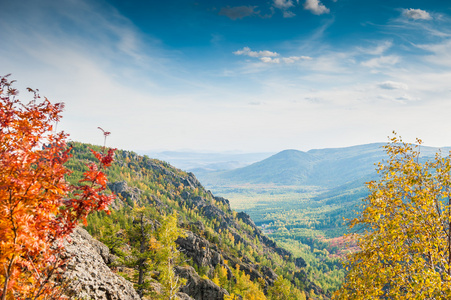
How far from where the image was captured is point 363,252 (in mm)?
11586

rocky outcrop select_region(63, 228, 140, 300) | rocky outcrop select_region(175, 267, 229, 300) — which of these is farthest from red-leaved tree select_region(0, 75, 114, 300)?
rocky outcrop select_region(175, 267, 229, 300)

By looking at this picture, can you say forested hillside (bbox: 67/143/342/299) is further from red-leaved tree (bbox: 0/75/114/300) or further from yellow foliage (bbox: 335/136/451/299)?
red-leaved tree (bbox: 0/75/114/300)

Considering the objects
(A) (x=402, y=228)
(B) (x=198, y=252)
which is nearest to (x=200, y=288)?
(B) (x=198, y=252)

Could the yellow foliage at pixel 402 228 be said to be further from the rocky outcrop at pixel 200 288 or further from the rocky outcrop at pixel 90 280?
the rocky outcrop at pixel 200 288

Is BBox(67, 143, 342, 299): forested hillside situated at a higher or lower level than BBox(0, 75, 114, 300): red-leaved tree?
lower

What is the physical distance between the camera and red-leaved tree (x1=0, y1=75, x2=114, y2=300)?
19.4 ft

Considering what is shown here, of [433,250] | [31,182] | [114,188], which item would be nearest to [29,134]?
[31,182]

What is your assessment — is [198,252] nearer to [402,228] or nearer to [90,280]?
[90,280]

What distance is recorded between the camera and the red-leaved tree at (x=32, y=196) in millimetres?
5902

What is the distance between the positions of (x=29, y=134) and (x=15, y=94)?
1500 millimetres

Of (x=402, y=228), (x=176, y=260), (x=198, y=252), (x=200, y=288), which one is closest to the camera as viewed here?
(x=402, y=228)

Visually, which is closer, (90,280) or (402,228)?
(402,228)

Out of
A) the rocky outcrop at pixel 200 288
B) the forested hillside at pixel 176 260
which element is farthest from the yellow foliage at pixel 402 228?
the rocky outcrop at pixel 200 288

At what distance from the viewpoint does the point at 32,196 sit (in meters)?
6.15
